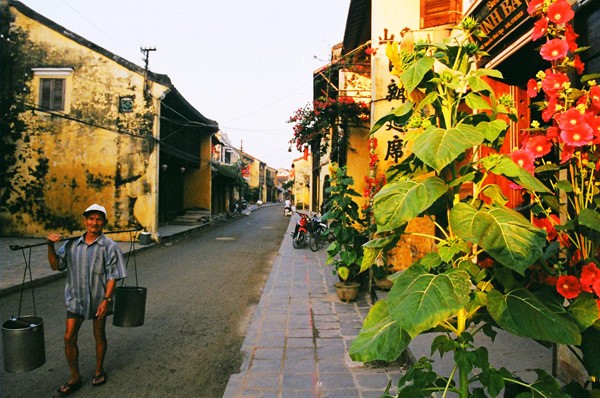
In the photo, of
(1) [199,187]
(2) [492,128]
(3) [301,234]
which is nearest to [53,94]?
(1) [199,187]

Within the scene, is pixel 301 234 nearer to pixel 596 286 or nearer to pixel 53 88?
pixel 53 88

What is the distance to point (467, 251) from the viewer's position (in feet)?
5.88

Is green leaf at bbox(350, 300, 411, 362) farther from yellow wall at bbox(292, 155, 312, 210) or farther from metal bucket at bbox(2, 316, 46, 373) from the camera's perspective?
yellow wall at bbox(292, 155, 312, 210)

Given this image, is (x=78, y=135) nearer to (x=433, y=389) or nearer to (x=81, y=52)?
(x=81, y=52)

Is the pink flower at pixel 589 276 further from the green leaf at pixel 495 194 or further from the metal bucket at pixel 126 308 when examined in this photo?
the metal bucket at pixel 126 308

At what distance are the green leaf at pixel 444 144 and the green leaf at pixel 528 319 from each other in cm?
59

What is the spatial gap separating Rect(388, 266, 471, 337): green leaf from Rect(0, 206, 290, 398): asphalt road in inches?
115

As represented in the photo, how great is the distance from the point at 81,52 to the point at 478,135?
700 inches

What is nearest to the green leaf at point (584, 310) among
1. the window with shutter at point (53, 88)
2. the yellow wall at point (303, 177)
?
the window with shutter at point (53, 88)

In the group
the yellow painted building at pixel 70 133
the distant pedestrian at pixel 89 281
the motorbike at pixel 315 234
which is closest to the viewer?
the distant pedestrian at pixel 89 281

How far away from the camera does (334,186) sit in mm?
6945

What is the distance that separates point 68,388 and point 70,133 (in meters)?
14.6

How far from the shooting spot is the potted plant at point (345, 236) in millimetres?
6617

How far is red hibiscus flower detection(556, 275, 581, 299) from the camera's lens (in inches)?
65.5
